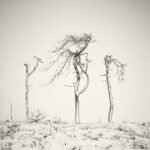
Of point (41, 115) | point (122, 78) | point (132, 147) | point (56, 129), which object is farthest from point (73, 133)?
point (122, 78)

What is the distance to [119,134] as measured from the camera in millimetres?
18109

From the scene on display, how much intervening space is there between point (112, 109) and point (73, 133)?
35.2ft

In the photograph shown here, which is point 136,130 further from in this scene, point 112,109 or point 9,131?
point 9,131

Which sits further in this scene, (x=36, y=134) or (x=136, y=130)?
(x=136, y=130)

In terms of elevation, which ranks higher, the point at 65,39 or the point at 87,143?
the point at 65,39

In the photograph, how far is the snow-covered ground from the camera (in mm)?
15492

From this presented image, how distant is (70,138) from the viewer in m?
Result: 17.0

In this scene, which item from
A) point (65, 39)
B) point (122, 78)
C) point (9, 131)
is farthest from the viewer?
point (122, 78)

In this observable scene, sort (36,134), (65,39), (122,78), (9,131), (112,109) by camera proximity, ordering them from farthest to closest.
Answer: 1. (122,78)
2. (112,109)
3. (65,39)
4. (9,131)
5. (36,134)

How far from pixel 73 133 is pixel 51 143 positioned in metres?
2.87

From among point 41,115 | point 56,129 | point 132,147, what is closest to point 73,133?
point 56,129

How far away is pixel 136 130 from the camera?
2044 centimetres

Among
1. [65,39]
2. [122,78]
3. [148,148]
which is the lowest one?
[148,148]

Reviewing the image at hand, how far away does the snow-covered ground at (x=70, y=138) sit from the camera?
610 inches
